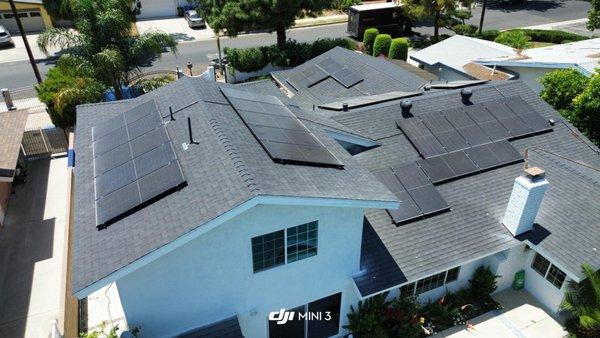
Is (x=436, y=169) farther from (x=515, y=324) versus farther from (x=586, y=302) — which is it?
(x=586, y=302)

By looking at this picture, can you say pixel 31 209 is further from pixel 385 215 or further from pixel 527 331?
pixel 527 331

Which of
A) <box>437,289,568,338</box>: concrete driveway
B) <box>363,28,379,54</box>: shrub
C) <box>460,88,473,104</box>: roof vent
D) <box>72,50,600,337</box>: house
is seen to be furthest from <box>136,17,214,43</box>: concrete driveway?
<box>437,289,568,338</box>: concrete driveway

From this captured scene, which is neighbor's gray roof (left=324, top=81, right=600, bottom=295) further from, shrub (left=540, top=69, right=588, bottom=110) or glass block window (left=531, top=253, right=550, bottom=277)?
shrub (left=540, top=69, right=588, bottom=110)

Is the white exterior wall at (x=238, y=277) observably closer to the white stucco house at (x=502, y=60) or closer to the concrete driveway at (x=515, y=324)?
the concrete driveway at (x=515, y=324)

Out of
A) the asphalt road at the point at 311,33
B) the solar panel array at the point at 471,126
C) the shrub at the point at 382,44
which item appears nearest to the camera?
the solar panel array at the point at 471,126

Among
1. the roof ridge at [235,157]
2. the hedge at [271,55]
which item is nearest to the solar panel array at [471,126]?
the roof ridge at [235,157]

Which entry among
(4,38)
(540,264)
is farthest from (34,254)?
(4,38)

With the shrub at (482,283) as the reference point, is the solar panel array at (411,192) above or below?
above
